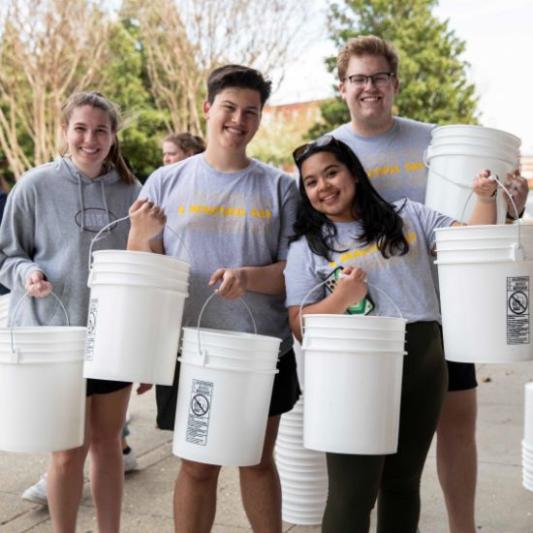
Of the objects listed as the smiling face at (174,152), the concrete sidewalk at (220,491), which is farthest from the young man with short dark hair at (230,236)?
the smiling face at (174,152)

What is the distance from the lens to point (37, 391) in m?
2.72

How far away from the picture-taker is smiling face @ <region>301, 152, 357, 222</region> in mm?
2625

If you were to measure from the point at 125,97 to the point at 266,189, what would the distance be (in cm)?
2319

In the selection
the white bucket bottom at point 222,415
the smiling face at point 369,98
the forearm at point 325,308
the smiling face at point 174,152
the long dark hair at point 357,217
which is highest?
the smiling face at point 174,152

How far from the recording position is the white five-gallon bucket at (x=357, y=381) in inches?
91.7

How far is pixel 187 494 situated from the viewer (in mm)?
2789

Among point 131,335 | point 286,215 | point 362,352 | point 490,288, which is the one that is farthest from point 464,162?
point 131,335

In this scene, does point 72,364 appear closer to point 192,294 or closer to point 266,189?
point 192,294

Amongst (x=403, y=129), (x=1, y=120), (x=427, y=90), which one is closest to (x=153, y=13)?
(x=1, y=120)

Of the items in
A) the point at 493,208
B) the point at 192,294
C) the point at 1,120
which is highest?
the point at 1,120

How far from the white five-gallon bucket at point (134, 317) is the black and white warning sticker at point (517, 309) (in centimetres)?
113

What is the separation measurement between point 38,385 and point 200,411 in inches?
25.4

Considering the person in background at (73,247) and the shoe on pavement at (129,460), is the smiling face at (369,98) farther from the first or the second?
the shoe on pavement at (129,460)

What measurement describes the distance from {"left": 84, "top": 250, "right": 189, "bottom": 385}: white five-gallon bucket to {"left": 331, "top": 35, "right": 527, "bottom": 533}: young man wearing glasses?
95cm
